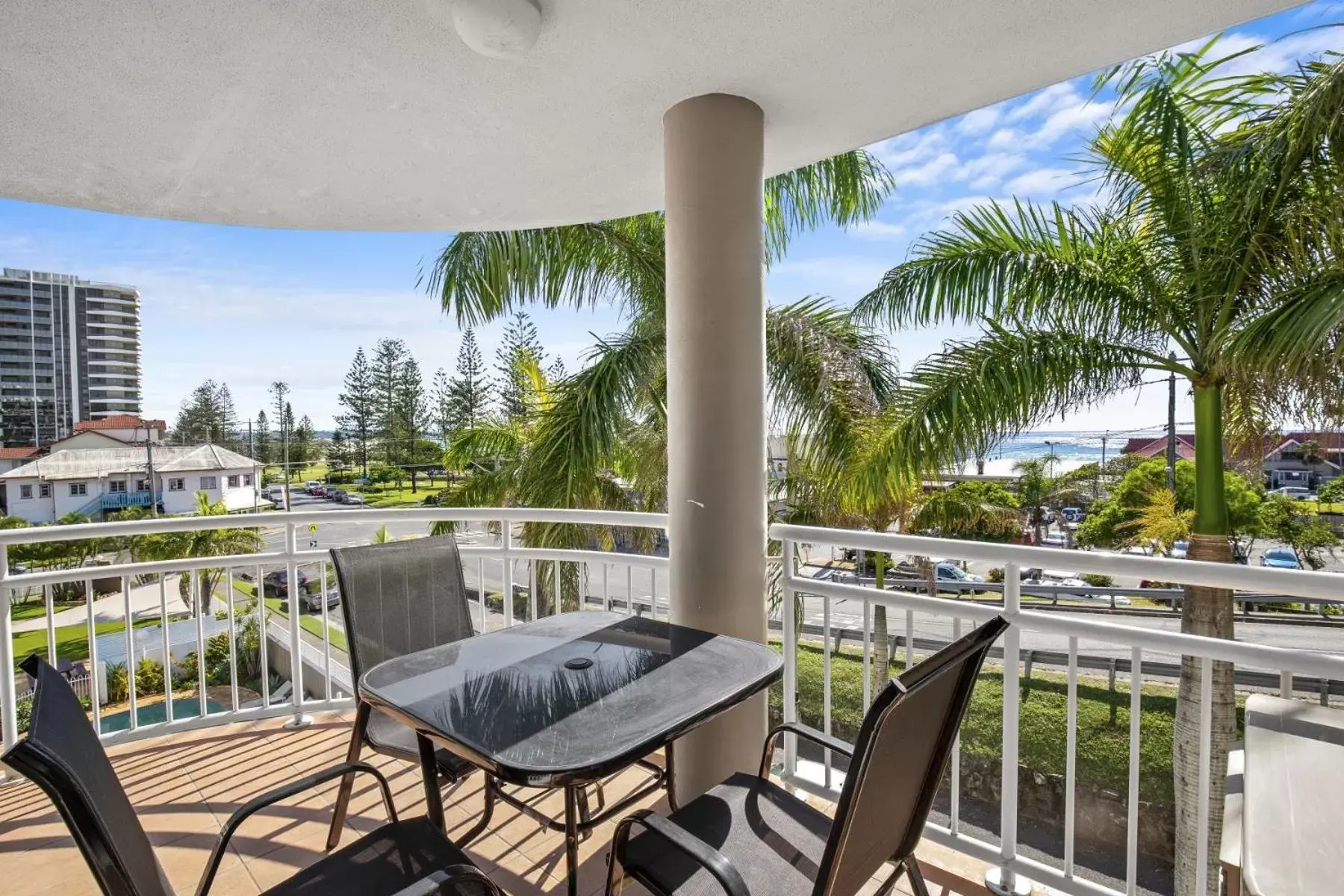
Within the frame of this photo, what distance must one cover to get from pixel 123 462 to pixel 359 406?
23.4ft

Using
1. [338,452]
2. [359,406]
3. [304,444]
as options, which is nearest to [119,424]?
[304,444]

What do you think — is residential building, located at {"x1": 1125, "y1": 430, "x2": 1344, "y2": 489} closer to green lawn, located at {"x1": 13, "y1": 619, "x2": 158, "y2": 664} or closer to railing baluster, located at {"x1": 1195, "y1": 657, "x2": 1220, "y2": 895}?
railing baluster, located at {"x1": 1195, "y1": 657, "x2": 1220, "y2": 895}

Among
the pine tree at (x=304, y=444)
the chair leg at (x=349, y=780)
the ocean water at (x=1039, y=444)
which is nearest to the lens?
the chair leg at (x=349, y=780)

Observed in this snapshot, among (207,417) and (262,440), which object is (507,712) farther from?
(207,417)

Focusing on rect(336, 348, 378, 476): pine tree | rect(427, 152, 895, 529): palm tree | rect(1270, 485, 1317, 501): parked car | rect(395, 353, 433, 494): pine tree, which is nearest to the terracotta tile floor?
rect(427, 152, 895, 529): palm tree

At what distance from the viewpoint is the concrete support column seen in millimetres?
2428

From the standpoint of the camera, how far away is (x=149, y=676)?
2098 centimetres

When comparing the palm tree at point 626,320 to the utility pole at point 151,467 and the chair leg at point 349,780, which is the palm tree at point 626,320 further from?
the utility pole at point 151,467

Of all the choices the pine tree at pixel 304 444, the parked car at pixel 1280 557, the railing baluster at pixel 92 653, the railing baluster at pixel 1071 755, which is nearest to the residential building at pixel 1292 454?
the parked car at pixel 1280 557

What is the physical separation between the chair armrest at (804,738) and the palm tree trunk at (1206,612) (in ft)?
18.9

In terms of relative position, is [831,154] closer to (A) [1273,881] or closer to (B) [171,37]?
(B) [171,37]

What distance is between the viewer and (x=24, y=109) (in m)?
2.40

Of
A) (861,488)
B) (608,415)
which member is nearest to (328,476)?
(608,415)

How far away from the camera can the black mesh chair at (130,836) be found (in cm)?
97
